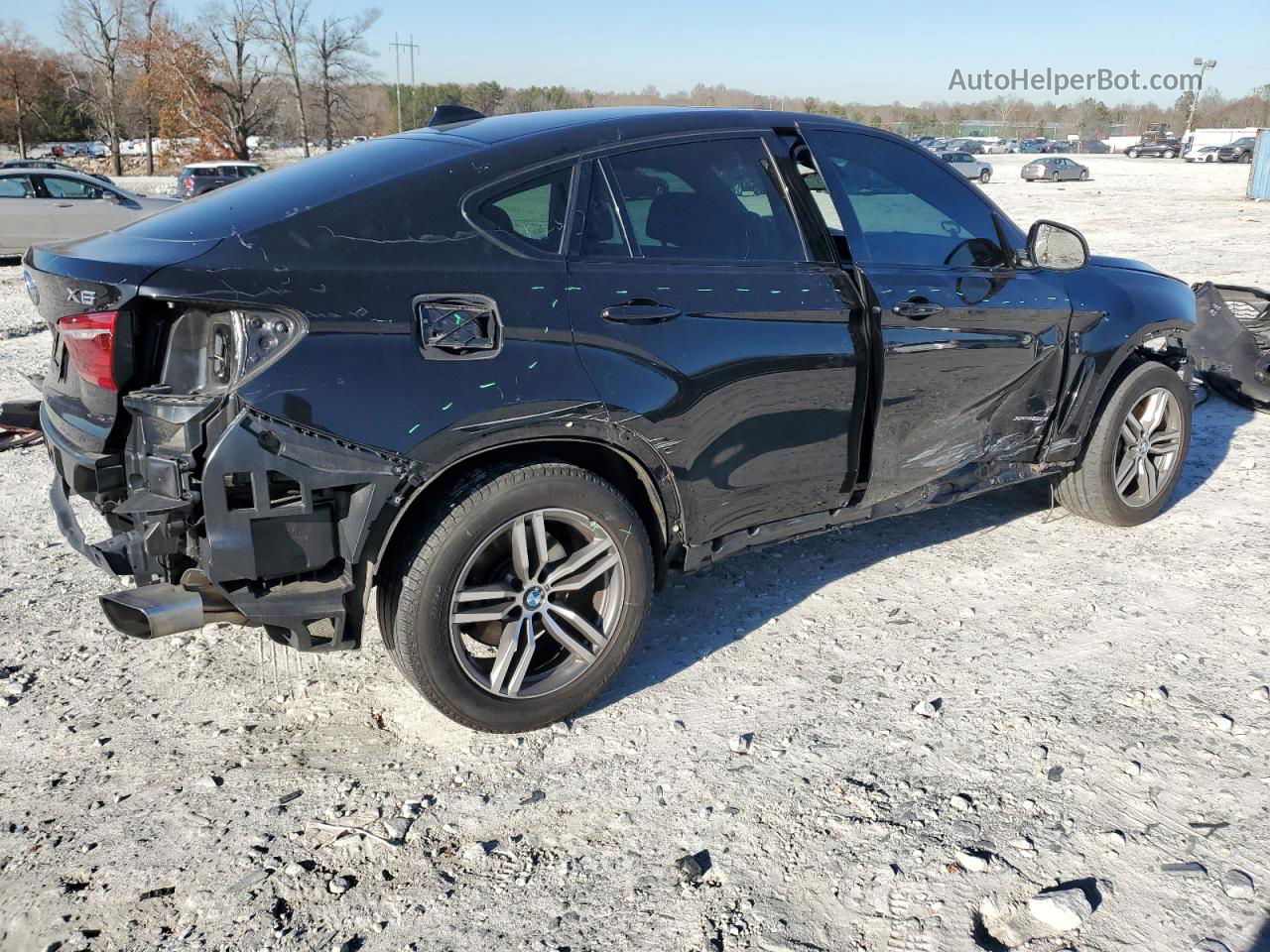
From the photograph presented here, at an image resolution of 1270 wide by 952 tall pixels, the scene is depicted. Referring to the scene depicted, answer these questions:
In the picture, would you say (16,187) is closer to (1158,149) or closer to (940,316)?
(940,316)

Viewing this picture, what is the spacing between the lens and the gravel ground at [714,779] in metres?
2.48

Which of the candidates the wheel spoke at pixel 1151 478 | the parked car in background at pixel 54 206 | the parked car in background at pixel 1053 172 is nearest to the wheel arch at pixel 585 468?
the wheel spoke at pixel 1151 478

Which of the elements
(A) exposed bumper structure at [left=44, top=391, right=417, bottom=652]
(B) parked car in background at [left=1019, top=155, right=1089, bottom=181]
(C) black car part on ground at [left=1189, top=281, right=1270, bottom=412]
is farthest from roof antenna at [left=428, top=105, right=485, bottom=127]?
(B) parked car in background at [left=1019, top=155, right=1089, bottom=181]

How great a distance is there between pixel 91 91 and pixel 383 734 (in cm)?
6673

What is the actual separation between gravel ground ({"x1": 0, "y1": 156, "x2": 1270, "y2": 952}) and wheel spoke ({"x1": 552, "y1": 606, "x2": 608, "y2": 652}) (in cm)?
28

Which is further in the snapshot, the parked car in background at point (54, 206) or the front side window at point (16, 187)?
the front side window at point (16, 187)

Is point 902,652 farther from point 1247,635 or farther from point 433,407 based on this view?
point 433,407

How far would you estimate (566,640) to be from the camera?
3240 mm

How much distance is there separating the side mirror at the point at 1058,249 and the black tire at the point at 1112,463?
75cm

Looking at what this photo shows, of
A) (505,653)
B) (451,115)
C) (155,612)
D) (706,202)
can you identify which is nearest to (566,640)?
(505,653)

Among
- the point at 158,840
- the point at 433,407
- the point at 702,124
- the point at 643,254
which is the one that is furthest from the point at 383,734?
the point at 702,124

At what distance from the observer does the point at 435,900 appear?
2533 mm

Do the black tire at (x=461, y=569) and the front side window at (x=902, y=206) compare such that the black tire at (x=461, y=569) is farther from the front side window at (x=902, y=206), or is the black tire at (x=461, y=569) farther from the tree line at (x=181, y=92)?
the tree line at (x=181, y=92)

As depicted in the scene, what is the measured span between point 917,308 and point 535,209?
5.19ft
